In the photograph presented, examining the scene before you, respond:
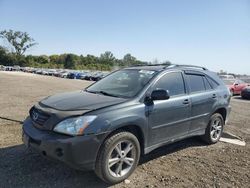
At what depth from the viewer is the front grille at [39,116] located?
3.99 metres

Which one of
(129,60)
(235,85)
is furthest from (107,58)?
(235,85)

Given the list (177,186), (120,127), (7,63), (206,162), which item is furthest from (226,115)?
(7,63)

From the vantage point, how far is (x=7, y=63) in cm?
9438

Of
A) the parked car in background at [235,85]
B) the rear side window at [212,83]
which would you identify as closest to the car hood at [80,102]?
the rear side window at [212,83]

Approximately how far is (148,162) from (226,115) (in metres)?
2.67

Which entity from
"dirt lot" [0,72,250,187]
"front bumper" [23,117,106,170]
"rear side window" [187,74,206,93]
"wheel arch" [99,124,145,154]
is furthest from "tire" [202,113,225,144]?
"front bumper" [23,117,106,170]

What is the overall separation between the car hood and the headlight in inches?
8.7

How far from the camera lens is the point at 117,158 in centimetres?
407

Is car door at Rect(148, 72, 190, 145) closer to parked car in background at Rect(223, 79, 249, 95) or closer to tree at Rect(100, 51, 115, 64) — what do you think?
parked car in background at Rect(223, 79, 249, 95)

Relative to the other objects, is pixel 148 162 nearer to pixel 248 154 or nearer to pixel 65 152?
pixel 65 152

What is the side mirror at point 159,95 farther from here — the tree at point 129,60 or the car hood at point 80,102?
the tree at point 129,60

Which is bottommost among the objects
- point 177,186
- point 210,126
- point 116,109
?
point 177,186

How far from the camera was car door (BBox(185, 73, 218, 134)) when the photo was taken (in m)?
5.49

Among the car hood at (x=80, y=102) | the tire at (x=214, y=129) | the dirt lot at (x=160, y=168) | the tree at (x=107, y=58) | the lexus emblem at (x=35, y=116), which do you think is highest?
the tree at (x=107, y=58)
